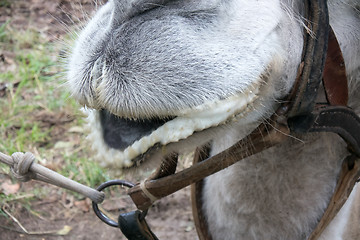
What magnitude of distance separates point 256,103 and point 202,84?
0.23 m

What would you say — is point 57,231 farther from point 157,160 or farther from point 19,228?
point 157,160

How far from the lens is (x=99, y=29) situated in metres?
1.54

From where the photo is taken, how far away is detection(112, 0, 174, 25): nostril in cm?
142

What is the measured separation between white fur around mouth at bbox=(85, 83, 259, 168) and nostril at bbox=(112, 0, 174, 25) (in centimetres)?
27

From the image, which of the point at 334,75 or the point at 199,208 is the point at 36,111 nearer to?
the point at 199,208

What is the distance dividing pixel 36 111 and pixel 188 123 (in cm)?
288

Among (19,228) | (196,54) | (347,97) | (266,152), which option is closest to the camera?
(196,54)

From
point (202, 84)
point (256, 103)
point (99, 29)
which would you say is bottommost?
point (256, 103)

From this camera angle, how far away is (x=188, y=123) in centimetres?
147

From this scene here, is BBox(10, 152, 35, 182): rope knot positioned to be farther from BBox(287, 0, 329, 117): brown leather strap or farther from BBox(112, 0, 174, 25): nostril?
BBox(287, 0, 329, 117): brown leather strap

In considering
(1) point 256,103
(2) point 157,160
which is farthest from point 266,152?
(2) point 157,160

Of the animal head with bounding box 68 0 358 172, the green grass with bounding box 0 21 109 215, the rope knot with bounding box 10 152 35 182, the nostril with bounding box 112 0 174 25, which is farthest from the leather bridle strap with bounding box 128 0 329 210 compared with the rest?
the green grass with bounding box 0 21 109 215

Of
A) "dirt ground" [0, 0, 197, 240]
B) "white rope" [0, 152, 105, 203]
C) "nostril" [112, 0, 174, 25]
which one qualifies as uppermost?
"nostril" [112, 0, 174, 25]

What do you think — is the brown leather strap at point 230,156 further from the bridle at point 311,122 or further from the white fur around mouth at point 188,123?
the white fur around mouth at point 188,123
